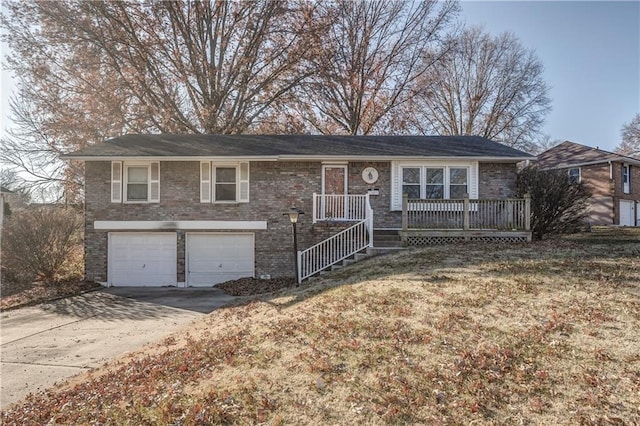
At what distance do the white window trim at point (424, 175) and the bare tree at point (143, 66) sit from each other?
1063cm

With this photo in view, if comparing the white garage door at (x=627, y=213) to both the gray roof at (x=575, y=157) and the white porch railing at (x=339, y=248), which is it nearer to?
the gray roof at (x=575, y=157)

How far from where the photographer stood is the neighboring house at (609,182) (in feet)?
75.3

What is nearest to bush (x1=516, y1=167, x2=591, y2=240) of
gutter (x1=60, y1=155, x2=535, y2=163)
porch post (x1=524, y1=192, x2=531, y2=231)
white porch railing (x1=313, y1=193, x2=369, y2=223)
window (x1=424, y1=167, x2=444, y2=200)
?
gutter (x1=60, y1=155, x2=535, y2=163)

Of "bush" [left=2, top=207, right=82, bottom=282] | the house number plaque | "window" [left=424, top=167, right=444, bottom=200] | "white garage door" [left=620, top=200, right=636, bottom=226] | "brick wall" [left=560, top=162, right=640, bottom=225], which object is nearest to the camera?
"bush" [left=2, top=207, right=82, bottom=282]

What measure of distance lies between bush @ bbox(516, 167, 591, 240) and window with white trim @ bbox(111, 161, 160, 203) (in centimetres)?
1396

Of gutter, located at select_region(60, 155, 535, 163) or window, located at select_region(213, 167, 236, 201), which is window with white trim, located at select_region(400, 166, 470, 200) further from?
window, located at select_region(213, 167, 236, 201)

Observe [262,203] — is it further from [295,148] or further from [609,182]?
[609,182]

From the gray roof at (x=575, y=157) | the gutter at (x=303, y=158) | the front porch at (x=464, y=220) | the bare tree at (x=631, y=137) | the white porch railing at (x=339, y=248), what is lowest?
the white porch railing at (x=339, y=248)

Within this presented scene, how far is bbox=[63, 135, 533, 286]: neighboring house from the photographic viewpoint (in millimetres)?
12812

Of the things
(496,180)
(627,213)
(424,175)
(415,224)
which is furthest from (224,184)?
Result: (627,213)

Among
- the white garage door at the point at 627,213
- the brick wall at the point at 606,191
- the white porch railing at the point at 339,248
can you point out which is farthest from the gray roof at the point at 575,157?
the white porch railing at the point at 339,248

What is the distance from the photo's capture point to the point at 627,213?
78.1 ft

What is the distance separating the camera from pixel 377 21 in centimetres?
2420

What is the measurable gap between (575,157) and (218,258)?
82.8ft
